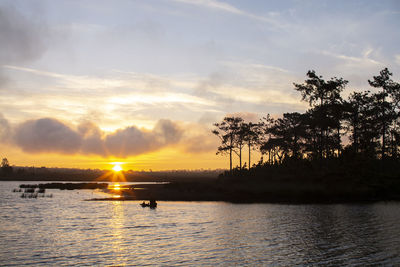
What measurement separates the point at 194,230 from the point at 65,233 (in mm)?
12295

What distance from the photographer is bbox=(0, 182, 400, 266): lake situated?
25.4 metres

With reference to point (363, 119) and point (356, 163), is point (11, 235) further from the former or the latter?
point (363, 119)

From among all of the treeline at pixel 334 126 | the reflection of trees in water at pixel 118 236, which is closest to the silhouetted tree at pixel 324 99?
the treeline at pixel 334 126

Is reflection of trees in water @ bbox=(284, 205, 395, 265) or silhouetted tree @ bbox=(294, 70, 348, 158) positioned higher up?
silhouetted tree @ bbox=(294, 70, 348, 158)

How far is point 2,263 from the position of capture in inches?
946

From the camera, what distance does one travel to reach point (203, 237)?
33250 millimetres

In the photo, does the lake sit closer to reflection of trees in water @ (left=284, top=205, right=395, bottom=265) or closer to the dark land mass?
reflection of trees in water @ (left=284, top=205, right=395, bottom=265)

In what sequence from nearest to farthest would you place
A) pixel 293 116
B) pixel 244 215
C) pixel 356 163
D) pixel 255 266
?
1. pixel 255 266
2. pixel 244 215
3. pixel 356 163
4. pixel 293 116

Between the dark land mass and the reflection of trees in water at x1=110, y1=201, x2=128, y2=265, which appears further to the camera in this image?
the dark land mass

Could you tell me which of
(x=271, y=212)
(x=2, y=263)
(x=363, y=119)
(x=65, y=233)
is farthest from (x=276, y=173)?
(x=2, y=263)

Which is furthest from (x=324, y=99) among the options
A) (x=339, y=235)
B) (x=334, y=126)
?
(x=339, y=235)

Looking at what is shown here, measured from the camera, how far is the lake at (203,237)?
83.2 ft

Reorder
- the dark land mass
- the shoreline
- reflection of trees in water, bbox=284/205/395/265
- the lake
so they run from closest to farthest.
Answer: the lake
reflection of trees in water, bbox=284/205/395/265
the shoreline
the dark land mass

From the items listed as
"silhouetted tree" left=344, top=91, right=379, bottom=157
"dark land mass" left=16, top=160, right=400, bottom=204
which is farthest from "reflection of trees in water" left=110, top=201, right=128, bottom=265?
"silhouetted tree" left=344, top=91, right=379, bottom=157
